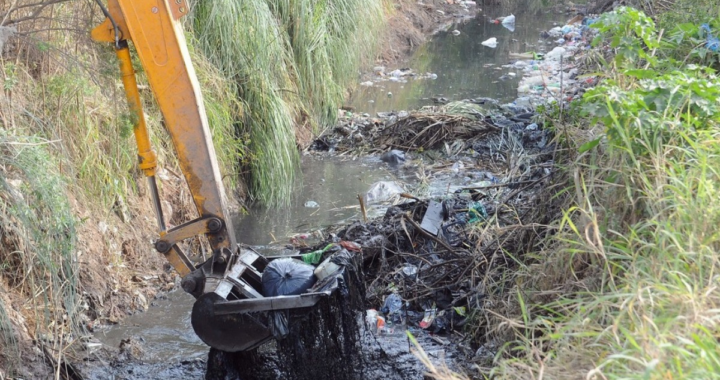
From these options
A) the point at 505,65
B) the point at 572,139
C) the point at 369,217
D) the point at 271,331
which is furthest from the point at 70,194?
the point at 505,65

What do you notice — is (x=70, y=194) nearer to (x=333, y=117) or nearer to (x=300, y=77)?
(x=300, y=77)

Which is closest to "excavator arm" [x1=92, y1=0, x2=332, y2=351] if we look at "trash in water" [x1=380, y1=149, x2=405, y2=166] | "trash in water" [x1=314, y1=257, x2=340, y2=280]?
"trash in water" [x1=314, y1=257, x2=340, y2=280]

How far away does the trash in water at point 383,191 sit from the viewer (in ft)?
23.8

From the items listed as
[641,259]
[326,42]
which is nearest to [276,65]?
[326,42]

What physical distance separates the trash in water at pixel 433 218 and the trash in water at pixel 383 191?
146 centimetres

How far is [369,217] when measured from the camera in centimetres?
667

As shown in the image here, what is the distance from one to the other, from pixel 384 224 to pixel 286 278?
175 centimetres

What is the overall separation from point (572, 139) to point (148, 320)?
3.00 metres

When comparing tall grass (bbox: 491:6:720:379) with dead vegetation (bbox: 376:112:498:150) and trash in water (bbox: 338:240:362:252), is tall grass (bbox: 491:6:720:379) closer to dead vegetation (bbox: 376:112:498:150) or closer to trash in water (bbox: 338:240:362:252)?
trash in water (bbox: 338:240:362:252)

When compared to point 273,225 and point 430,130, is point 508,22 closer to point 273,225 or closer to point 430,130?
point 430,130

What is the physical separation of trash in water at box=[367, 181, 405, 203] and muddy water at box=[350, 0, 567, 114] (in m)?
3.44

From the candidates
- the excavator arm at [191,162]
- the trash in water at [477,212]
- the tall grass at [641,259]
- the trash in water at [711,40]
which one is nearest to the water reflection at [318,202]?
the trash in water at [477,212]

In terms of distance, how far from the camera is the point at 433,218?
18.2 ft

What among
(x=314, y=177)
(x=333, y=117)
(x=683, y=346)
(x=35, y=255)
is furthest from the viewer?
(x=333, y=117)
